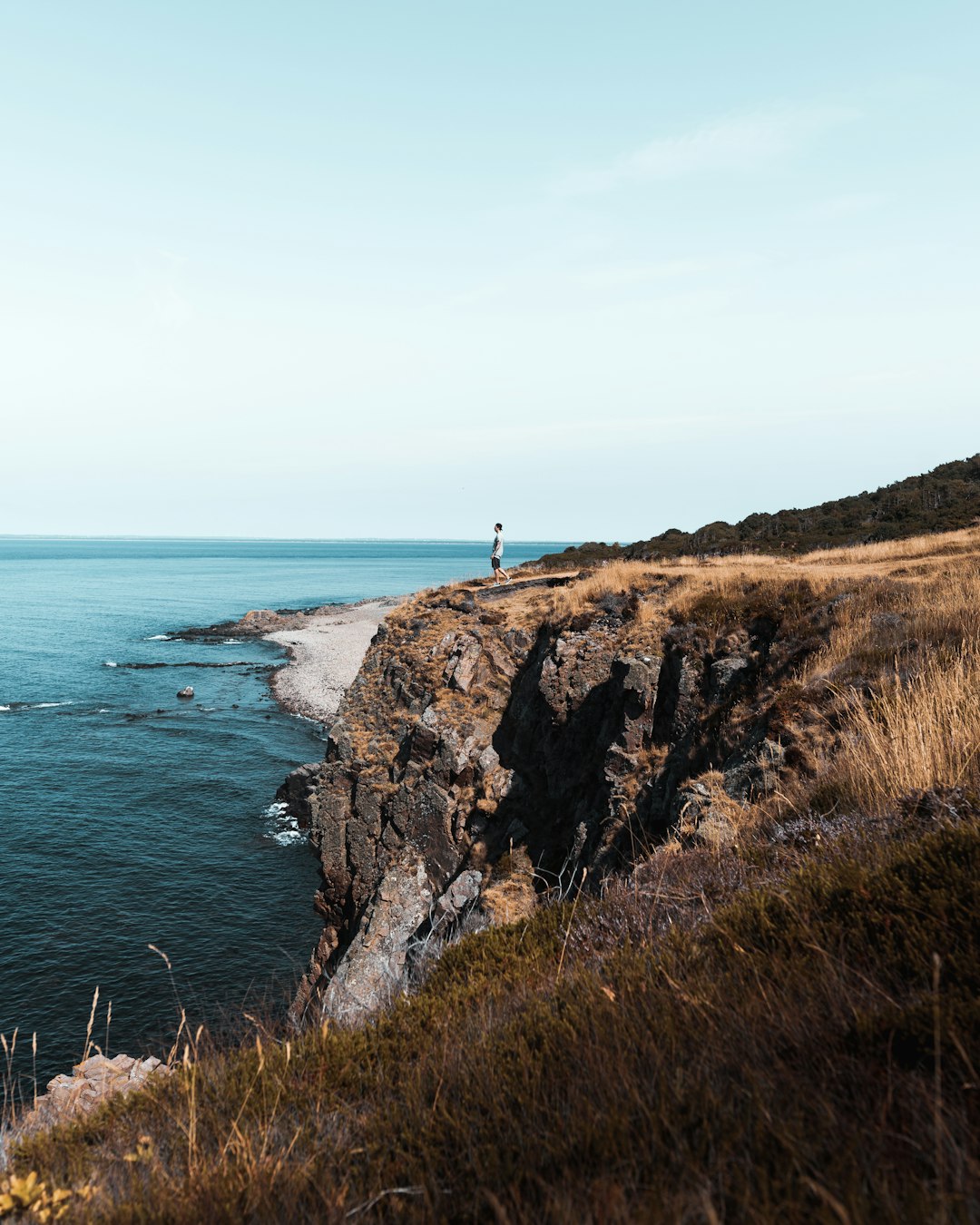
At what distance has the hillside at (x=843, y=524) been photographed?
39.2 m

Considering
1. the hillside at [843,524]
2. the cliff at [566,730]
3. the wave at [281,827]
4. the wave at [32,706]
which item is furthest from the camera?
the wave at [32,706]

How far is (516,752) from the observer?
2189 centimetres

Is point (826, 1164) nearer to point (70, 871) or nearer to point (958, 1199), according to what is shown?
point (958, 1199)

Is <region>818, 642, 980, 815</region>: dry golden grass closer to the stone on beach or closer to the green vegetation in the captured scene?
the green vegetation

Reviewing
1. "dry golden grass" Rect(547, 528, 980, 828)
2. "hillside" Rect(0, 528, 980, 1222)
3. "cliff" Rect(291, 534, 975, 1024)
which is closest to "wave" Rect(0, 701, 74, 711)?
"cliff" Rect(291, 534, 975, 1024)

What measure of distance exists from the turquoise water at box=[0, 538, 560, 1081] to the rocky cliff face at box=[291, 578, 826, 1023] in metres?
4.20

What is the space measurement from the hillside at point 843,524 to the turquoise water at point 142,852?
81.5ft

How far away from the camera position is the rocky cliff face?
14242mm

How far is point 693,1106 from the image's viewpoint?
2807 millimetres

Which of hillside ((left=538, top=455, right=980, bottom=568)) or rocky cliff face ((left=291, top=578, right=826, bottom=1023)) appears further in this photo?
hillside ((left=538, top=455, right=980, bottom=568))

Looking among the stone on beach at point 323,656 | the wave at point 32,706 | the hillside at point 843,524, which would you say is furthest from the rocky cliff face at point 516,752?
the wave at point 32,706

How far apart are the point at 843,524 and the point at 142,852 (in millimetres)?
47990

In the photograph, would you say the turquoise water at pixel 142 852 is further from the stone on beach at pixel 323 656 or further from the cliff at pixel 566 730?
the cliff at pixel 566 730

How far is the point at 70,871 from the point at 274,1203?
3479 centimetres
